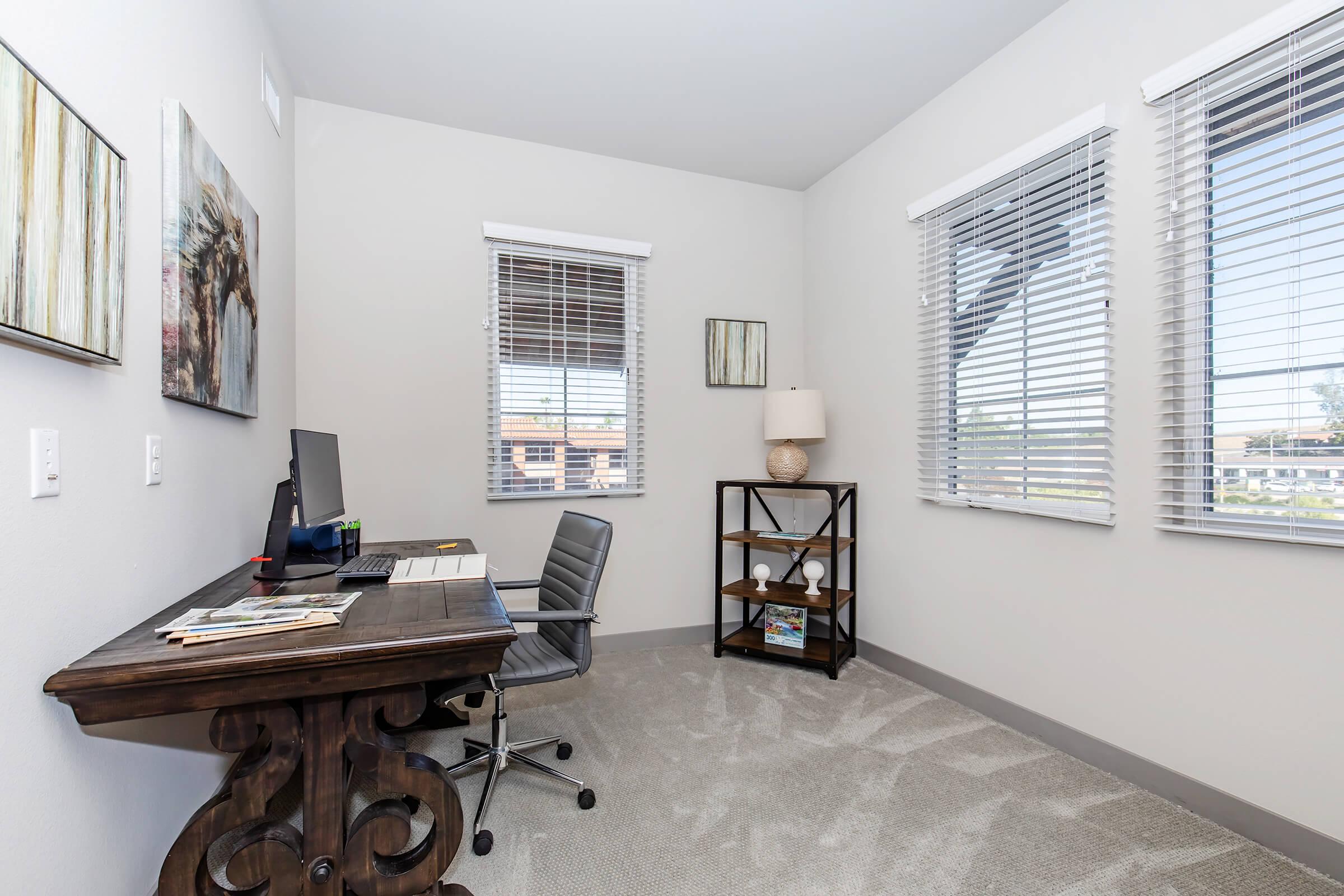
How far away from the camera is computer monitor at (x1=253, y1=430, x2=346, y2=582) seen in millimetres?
1806

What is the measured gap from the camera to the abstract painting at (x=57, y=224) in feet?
3.11

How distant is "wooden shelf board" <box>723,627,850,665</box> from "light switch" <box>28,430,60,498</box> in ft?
9.88

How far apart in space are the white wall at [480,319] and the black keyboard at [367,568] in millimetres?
1145

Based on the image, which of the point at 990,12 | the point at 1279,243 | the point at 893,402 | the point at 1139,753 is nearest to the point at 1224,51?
the point at 1279,243

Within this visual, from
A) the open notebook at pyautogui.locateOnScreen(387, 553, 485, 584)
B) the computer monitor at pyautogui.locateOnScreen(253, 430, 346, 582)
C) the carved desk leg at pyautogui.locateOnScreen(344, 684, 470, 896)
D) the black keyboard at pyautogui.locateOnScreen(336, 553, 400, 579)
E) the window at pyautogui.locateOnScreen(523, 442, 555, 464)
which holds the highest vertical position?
the window at pyautogui.locateOnScreen(523, 442, 555, 464)

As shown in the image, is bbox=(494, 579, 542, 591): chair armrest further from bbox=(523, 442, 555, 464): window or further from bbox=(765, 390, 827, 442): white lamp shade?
bbox=(765, 390, 827, 442): white lamp shade

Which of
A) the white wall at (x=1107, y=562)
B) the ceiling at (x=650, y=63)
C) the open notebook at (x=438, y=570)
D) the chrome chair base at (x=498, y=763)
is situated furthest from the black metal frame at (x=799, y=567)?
the ceiling at (x=650, y=63)

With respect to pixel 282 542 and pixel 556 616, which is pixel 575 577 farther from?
pixel 282 542

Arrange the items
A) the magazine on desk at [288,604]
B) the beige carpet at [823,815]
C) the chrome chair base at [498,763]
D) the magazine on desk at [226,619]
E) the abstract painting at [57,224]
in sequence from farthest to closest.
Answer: the chrome chair base at [498,763], the beige carpet at [823,815], the magazine on desk at [288,604], the magazine on desk at [226,619], the abstract painting at [57,224]

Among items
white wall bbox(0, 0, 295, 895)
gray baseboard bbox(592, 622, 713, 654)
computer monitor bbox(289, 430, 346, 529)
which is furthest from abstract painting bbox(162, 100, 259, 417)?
gray baseboard bbox(592, 622, 713, 654)

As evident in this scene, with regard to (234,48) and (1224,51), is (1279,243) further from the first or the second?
(234,48)

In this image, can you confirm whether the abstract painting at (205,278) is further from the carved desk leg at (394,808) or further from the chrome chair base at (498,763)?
the chrome chair base at (498,763)

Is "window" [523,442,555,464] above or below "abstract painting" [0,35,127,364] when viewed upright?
below

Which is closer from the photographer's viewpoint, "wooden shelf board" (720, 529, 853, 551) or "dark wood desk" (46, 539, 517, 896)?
"dark wood desk" (46, 539, 517, 896)
